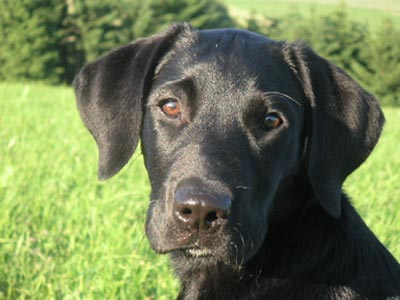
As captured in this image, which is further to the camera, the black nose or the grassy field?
the grassy field

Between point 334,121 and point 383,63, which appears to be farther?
point 383,63

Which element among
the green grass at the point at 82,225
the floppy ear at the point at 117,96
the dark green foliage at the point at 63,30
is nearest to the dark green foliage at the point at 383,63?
the dark green foliage at the point at 63,30

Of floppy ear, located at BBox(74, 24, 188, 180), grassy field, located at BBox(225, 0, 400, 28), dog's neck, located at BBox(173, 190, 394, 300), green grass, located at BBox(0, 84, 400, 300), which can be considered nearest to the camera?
dog's neck, located at BBox(173, 190, 394, 300)

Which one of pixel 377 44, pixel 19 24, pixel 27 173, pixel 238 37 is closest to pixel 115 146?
pixel 238 37

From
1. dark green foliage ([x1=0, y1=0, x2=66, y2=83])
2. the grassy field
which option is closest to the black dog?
dark green foliage ([x1=0, y1=0, x2=66, y2=83])

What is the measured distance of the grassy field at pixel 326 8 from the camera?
4703cm

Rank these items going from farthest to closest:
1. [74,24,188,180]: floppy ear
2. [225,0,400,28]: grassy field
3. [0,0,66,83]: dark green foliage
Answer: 1. [225,0,400,28]: grassy field
2. [0,0,66,83]: dark green foliage
3. [74,24,188,180]: floppy ear

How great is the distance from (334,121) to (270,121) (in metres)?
0.33

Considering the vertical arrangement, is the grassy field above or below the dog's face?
below

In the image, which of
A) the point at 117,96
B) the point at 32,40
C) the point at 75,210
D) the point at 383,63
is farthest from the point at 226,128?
the point at 32,40

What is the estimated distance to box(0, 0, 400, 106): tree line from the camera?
1673 inches

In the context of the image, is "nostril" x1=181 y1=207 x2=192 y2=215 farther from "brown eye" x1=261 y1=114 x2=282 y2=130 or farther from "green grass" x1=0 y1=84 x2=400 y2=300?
"green grass" x1=0 y1=84 x2=400 y2=300

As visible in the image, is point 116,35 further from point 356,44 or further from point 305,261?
point 305,261

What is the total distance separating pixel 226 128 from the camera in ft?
9.53
